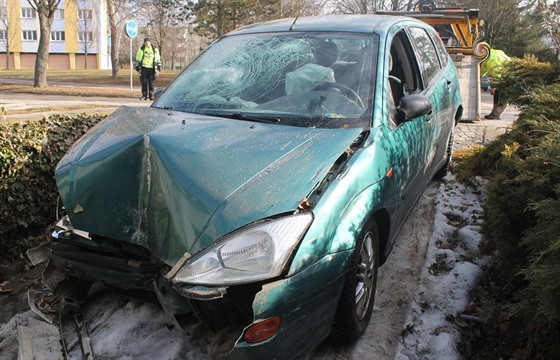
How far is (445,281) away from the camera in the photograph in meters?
3.44

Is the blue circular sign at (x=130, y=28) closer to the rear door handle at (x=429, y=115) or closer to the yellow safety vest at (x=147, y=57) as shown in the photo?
the yellow safety vest at (x=147, y=57)

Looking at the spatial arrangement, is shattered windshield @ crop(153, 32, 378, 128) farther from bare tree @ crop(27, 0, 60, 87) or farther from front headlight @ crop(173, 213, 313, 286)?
bare tree @ crop(27, 0, 60, 87)

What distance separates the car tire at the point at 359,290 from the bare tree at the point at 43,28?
66.0ft

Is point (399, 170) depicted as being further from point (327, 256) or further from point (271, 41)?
point (271, 41)

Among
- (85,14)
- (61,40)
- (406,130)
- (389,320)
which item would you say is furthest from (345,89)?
(61,40)

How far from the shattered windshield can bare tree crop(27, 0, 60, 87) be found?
1836 centimetres

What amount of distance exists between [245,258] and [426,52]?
3.43m

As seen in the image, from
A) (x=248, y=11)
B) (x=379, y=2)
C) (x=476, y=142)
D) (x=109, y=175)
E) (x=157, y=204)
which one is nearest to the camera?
(x=157, y=204)

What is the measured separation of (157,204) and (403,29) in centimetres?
276

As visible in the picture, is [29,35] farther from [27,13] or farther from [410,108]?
[410,108]

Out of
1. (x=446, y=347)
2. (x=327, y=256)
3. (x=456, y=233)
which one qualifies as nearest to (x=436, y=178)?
(x=456, y=233)

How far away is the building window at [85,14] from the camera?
186ft

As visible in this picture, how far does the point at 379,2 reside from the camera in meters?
32.5

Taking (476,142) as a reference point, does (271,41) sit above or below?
above
